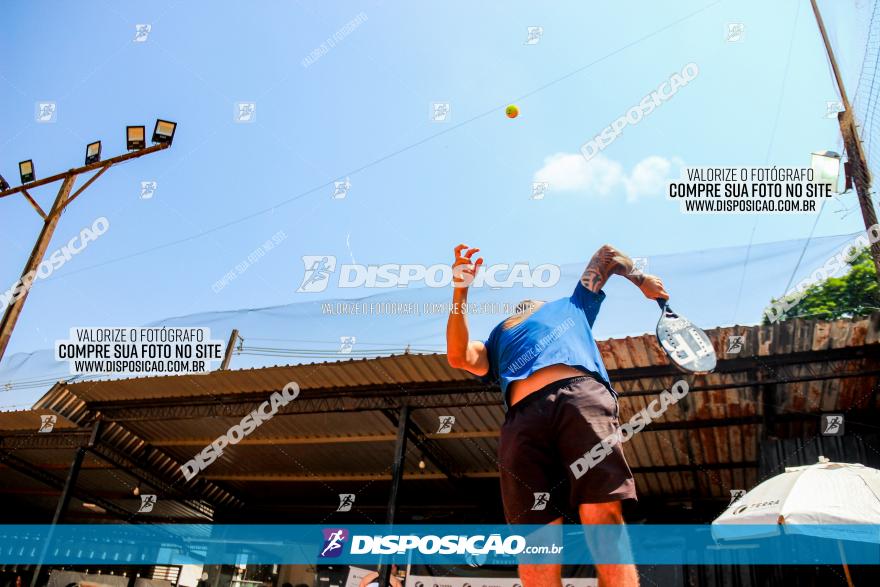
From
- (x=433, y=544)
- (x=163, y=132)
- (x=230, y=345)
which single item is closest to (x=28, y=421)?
(x=230, y=345)

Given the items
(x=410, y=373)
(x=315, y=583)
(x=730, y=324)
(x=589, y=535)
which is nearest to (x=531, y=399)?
(x=589, y=535)

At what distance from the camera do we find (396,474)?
32.2ft

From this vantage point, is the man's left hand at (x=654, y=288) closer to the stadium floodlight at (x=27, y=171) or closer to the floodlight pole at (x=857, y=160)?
the floodlight pole at (x=857, y=160)

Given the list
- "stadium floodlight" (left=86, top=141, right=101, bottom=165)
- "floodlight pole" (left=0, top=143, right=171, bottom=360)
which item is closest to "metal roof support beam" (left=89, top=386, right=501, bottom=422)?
"floodlight pole" (left=0, top=143, right=171, bottom=360)

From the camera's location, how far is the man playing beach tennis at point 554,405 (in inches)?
74.5

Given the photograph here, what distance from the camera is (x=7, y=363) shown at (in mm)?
11180

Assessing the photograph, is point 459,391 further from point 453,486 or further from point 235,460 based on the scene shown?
point 235,460

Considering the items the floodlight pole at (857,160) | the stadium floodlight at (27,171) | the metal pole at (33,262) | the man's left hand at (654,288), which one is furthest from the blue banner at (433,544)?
the stadium floodlight at (27,171)

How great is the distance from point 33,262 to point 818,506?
994 centimetres

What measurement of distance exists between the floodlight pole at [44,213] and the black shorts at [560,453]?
8786 mm

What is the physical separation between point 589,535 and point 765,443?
831 centimetres

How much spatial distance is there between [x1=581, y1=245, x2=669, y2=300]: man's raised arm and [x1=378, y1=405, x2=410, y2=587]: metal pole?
7.46m

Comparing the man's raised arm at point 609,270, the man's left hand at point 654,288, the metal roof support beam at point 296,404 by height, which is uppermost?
the metal roof support beam at point 296,404

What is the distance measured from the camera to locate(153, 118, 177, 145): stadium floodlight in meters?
9.58
